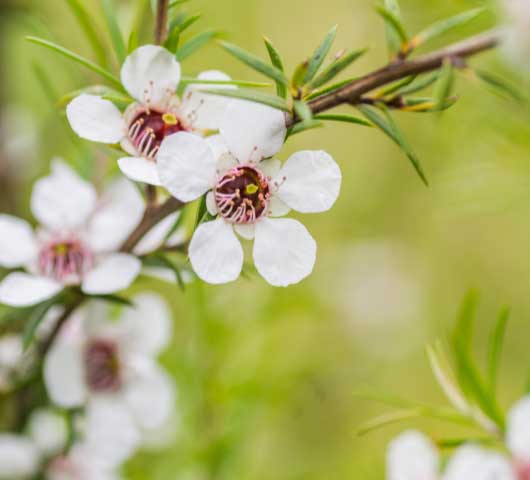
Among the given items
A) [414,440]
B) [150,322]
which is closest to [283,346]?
[150,322]

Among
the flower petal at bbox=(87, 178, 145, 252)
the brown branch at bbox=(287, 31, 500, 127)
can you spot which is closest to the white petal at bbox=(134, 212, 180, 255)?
the flower petal at bbox=(87, 178, 145, 252)

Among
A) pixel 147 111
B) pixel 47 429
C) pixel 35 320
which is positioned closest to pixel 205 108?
pixel 147 111

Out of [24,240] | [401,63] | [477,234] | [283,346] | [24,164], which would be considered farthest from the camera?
[477,234]

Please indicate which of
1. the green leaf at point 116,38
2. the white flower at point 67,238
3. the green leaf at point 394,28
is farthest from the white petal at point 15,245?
the green leaf at point 394,28

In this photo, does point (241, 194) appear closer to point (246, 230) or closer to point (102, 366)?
point (246, 230)

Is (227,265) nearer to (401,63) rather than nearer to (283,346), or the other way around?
(401,63)
